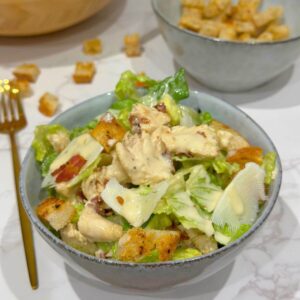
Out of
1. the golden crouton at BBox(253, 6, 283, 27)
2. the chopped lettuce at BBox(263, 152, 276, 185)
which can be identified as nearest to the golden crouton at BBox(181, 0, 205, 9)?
the golden crouton at BBox(253, 6, 283, 27)

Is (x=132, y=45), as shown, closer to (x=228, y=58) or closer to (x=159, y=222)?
(x=228, y=58)

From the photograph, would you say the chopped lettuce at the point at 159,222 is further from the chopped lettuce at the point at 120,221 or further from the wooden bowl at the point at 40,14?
the wooden bowl at the point at 40,14

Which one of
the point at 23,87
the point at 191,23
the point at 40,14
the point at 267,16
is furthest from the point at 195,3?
the point at 23,87

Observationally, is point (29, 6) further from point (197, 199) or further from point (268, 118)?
point (197, 199)

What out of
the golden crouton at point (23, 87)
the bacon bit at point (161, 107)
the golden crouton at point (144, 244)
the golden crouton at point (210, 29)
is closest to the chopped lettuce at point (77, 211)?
the golden crouton at point (144, 244)

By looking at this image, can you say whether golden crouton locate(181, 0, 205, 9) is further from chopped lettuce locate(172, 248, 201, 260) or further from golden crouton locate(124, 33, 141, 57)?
chopped lettuce locate(172, 248, 201, 260)

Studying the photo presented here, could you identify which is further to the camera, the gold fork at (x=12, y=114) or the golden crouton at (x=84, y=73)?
the golden crouton at (x=84, y=73)

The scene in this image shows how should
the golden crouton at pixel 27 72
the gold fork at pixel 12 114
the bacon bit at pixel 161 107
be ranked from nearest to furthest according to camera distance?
the bacon bit at pixel 161 107
the gold fork at pixel 12 114
the golden crouton at pixel 27 72
